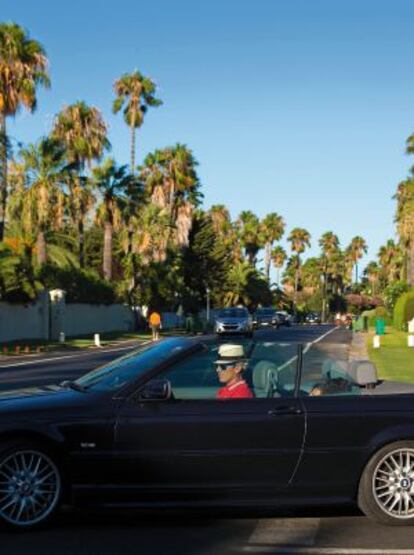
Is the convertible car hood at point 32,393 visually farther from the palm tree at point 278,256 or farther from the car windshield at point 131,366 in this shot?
the palm tree at point 278,256

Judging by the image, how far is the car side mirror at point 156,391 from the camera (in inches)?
248

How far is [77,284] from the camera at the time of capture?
52.0 metres

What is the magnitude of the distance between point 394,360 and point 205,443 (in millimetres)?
20602

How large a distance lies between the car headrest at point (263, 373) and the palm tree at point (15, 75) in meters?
35.9

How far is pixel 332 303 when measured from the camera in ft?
469

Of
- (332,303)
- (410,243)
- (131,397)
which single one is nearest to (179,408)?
(131,397)

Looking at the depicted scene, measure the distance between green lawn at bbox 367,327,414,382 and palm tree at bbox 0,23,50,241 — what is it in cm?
2005

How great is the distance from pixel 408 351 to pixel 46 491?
2595 cm

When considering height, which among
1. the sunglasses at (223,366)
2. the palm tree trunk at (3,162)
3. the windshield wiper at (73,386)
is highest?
the palm tree trunk at (3,162)

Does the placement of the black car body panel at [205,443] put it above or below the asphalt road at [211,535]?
above

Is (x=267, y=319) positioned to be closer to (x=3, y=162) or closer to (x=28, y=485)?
(x=3, y=162)

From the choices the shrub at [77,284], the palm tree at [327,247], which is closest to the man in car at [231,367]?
the shrub at [77,284]

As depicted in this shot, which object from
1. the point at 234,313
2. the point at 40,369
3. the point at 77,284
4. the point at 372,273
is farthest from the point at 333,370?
the point at 372,273

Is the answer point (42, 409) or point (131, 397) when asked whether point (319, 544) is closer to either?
point (131, 397)
